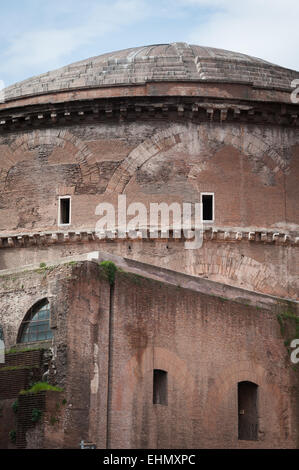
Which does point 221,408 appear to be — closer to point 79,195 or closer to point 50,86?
point 79,195

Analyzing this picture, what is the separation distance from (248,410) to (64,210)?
7077 mm

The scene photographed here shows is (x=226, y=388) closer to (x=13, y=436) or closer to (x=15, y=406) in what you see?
(x=15, y=406)

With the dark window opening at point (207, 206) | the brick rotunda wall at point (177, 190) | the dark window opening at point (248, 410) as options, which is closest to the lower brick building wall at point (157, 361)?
the dark window opening at point (248, 410)

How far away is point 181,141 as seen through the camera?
80.7ft

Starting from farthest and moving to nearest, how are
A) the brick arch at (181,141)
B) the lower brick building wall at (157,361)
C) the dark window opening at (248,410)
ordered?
the brick arch at (181,141) < the dark window opening at (248,410) < the lower brick building wall at (157,361)

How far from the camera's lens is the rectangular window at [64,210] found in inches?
973

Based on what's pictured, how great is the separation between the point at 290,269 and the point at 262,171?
2240 mm

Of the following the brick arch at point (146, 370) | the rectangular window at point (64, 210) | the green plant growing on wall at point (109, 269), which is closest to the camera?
the brick arch at point (146, 370)

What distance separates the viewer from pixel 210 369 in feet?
62.7

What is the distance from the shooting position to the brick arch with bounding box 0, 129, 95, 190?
24.8m

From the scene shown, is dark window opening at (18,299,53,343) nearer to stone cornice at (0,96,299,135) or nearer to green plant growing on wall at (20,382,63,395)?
green plant growing on wall at (20,382,63,395)

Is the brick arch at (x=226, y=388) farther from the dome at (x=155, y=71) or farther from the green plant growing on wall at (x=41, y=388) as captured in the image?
the dome at (x=155, y=71)

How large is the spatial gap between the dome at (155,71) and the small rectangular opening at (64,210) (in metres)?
2.69

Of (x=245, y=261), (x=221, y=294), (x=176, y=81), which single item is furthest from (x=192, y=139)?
(x=221, y=294)
